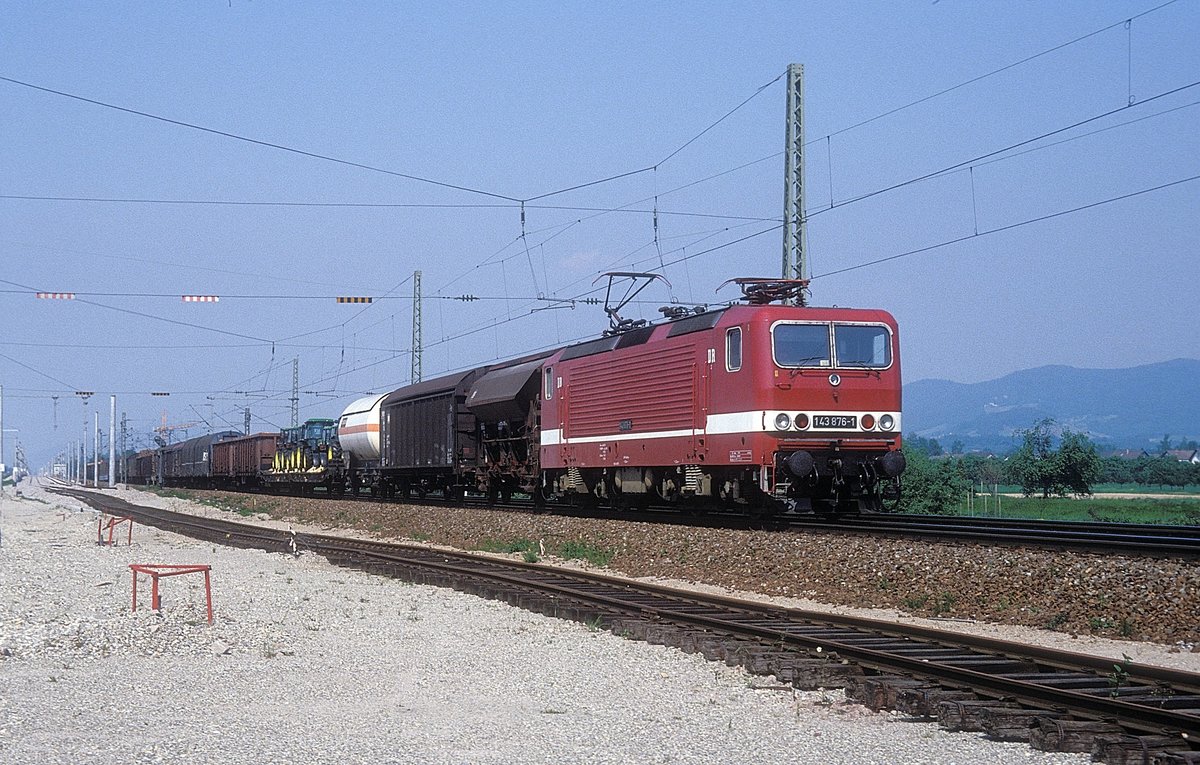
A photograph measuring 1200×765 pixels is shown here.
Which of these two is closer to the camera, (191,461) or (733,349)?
(733,349)

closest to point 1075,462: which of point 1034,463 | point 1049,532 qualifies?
point 1034,463

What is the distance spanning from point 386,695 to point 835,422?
37.4ft

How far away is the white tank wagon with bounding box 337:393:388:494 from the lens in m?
45.7

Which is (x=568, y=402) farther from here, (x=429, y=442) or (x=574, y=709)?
(x=574, y=709)

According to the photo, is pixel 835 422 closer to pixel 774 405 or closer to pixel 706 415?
pixel 774 405

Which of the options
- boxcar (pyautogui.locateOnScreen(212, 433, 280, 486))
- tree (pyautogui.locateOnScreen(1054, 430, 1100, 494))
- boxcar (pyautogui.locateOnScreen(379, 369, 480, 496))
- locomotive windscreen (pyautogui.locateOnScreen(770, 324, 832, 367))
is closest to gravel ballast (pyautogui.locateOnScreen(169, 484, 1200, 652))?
locomotive windscreen (pyautogui.locateOnScreen(770, 324, 832, 367))

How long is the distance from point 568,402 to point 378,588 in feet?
32.1

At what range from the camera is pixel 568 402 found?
2694 cm

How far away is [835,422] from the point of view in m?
19.5

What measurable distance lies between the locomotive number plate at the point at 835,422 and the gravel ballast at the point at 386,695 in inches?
265

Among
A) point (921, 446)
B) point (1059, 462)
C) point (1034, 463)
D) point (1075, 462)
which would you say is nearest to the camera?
point (1075, 462)

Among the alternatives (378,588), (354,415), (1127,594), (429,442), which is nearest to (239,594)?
(378,588)

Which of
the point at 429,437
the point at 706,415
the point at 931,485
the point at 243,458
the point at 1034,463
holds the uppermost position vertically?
the point at 706,415

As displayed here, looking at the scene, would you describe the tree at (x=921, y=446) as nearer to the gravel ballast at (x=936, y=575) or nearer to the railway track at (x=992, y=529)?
the railway track at (x=992, y=529)
